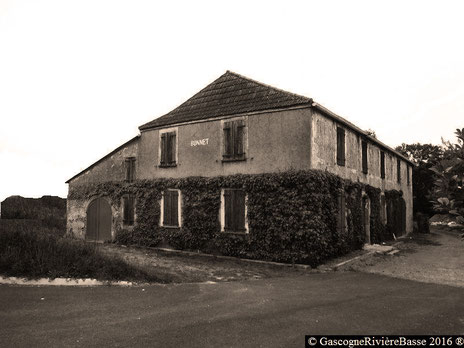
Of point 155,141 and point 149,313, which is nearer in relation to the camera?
point 149,313

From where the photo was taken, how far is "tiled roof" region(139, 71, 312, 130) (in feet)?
47.6

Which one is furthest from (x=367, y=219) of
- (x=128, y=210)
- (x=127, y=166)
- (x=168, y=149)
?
(x=127, y=166)

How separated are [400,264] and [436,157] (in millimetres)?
11186

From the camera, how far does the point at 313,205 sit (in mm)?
12844

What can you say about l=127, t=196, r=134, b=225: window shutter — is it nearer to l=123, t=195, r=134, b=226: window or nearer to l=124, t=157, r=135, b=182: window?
l=123, t=195, r=134, b=226: window

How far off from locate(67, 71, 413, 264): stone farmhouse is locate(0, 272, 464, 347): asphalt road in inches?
165

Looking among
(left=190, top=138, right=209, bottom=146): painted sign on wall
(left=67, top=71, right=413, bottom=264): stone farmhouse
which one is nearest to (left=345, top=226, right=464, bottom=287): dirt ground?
(left=67, top=71, right=413, bottom=264): stone farmhouse

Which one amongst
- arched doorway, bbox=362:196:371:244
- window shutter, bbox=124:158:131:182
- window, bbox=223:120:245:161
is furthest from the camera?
window shutter, bbox=124:158:131:182

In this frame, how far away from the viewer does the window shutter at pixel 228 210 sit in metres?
14.9

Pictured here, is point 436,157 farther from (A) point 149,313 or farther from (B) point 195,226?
(B) point 195,226

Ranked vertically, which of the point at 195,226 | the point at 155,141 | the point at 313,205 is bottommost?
the point at 195,226

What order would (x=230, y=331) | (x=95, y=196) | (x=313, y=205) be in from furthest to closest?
(x=95, y=196) → (x=313, y=205) → (x=230, y=331)

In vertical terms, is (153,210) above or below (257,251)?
above

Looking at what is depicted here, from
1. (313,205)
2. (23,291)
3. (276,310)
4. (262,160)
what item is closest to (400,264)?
(313,205)
